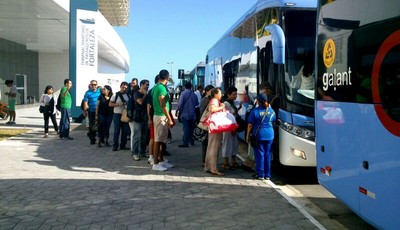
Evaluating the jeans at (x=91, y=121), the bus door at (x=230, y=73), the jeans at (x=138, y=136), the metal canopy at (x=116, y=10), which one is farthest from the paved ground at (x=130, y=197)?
the metal canopy at (x=116, y=10)

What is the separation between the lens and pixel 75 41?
17.2 metres

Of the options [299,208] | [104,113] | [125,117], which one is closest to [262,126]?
[299,208]

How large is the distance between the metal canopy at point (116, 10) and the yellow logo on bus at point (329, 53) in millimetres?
53247

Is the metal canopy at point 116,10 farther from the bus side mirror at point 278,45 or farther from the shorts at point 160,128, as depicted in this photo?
the bus side mirror at point 278,45

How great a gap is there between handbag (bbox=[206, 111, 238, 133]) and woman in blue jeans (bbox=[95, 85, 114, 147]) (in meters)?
4.44

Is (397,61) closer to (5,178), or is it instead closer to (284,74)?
(284,74)

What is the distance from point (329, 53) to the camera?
17.0ft

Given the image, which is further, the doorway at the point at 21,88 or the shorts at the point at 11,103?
the doorway at the point at 21,88

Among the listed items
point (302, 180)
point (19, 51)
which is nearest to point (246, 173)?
point (302, 180)

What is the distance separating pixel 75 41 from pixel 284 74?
12.0m

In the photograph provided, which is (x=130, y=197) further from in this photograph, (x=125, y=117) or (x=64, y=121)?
(x=64, y=121)

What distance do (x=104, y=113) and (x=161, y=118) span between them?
3819 millimetres

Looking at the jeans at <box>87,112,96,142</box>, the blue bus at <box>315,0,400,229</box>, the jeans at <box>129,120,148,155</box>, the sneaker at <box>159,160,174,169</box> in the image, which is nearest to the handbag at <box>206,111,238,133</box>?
the sneaker at <box>159,160,174,169</box>

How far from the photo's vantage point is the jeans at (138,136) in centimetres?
954
